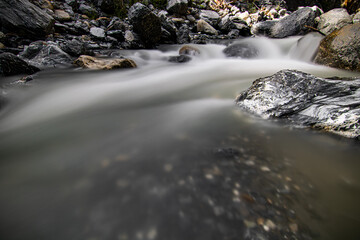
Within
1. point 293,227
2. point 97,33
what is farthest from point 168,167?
point 97,33

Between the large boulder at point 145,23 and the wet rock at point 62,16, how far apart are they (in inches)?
123

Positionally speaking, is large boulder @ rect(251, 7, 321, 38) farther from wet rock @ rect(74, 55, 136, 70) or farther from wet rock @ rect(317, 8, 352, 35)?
wet rock @ rect(74, 55, 136, 70)

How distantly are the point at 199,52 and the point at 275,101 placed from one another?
564 cm

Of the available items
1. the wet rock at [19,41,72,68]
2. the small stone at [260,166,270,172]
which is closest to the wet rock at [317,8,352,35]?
the small stone at [260,166,270,172]

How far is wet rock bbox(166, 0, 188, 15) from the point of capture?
475 inches

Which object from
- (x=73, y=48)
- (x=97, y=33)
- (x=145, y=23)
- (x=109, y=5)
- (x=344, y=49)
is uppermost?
(x=109, y=5)

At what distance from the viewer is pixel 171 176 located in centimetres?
140

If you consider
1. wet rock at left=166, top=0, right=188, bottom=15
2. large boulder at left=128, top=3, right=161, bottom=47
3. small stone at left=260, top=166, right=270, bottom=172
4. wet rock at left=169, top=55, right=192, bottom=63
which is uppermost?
wet rock at left=166, top=0, right=188, bottom=15

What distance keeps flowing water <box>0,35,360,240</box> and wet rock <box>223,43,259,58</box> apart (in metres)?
5.11

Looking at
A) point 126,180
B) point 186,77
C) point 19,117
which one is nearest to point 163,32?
point 186,77

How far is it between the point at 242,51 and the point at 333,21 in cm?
458

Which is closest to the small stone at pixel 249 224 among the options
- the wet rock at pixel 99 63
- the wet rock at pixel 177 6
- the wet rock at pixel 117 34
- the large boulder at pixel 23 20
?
the wet rock at pixel 99 63

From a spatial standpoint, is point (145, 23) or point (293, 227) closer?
point (293, 227)

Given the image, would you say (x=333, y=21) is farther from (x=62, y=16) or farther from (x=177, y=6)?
(x=62, y=16)
